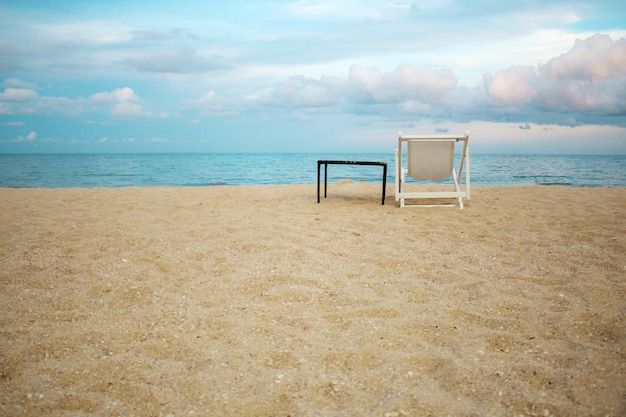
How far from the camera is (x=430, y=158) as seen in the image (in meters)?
6.97

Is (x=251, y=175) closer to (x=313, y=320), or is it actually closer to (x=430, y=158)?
(x=430, y=158)

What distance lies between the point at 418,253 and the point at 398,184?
9.62 ft

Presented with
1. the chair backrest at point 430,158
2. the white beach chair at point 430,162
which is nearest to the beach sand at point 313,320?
the white beach chair at point 430,162

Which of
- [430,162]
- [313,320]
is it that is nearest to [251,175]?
[430,162]

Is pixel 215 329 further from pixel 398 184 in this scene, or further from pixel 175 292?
pixel 398 184

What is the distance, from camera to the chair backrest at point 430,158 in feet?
22.6

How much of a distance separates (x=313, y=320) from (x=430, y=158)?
16.2ft

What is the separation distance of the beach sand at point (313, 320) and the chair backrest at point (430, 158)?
1.92m

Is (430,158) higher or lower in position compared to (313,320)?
higher

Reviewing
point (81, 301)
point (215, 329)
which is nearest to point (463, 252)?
point (215, 329)

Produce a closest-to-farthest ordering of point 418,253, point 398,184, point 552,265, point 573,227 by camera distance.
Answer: point 552,265, point 418,253, point 573,227, point 398,184

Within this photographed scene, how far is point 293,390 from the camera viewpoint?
201 centimetres

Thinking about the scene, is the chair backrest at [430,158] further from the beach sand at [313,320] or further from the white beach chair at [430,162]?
the beach sand at [313,320]

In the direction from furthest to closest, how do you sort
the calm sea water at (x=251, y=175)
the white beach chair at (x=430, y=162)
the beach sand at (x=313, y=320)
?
the calm sea water at (x=251, y=175) → the white beach chair at (x=430, y=162) → the beach sand at (x=313, y=320)
